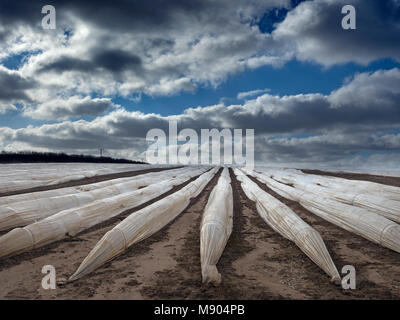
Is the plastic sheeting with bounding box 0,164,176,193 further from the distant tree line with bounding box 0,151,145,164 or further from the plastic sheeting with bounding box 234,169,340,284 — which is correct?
the distant tree line with bounding box 0,151,145,164

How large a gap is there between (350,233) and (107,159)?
49.8m

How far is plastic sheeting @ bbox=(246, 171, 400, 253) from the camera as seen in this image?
605 centimetres

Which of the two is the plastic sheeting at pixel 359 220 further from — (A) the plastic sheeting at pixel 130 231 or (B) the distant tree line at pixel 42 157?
(B) the distant tree line at pixel 42 157

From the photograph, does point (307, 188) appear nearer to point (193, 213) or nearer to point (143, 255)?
point (193, 213)

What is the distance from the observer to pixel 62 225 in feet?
22.5

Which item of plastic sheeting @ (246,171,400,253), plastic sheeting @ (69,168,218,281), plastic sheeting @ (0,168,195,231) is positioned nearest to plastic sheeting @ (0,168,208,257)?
plastic sheeting @ (0,168,195,231)

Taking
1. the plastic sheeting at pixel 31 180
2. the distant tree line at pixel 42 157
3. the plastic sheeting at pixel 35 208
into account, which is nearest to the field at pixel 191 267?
the plastic sheeting at pixel 35 208

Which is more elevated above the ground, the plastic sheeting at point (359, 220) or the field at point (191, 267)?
the plastic sheeting at point (359, 220)

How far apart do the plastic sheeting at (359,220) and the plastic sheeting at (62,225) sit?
6.54 meters

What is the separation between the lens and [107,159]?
172ft

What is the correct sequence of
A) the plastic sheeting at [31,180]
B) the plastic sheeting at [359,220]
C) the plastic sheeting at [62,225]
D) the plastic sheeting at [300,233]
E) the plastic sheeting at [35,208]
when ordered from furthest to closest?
the plastic sheeting at [31,180] → the plastic sheeting at [35,208] → the plastic sheeting at [359,220] → the plastic sheeting at [62,225] → the plastic sheeting at [300,233]

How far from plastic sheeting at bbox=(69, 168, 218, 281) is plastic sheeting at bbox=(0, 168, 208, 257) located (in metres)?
1.58

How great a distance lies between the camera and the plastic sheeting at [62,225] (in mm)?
5649
